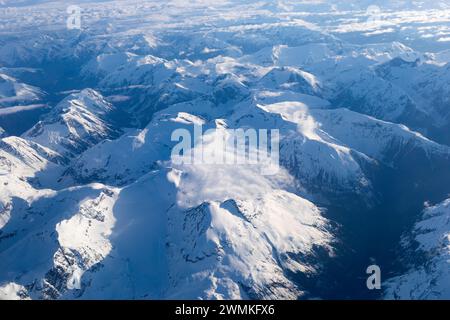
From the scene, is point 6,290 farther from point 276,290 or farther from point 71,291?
point 276,290

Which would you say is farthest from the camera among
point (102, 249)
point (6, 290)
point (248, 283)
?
point (102, 249)
